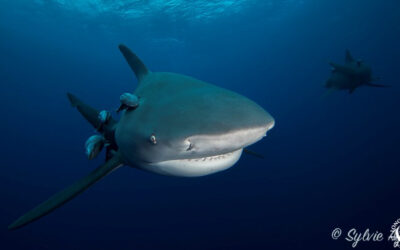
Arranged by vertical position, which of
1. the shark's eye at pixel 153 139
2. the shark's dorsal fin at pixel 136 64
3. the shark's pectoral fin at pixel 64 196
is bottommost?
the shark's pectoral fin at pixel 64 196

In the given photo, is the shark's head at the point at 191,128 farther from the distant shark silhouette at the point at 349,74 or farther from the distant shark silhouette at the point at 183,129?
the distant shark silhouette at the point at 349,74

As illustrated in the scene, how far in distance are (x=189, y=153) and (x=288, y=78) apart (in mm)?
79365

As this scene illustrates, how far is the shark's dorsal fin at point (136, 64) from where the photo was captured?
4484mm

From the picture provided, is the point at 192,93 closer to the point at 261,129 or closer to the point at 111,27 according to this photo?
the point at 261,129

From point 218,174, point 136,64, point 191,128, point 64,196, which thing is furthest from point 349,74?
point 218,174

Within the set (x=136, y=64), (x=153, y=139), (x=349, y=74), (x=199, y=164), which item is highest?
(x=349, y=74)

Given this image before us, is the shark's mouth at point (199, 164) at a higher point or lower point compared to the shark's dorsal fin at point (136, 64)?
lower

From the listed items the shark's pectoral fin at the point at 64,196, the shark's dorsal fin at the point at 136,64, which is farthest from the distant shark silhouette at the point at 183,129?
the shark's dorsal fin at the point at 136,64

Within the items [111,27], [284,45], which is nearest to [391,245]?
[111,27]

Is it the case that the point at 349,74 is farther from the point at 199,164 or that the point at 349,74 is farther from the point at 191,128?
the point at 191,128

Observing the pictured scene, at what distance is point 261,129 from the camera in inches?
76.2

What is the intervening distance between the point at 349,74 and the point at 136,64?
9176 mm

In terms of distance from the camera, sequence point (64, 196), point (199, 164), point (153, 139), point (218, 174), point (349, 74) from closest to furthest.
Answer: point (153, 139), point (199, 164), point (64, 196), point (349, 74), point (218, 174)

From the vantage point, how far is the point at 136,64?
4629mm
